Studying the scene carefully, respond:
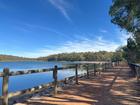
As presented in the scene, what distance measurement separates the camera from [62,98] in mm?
9711

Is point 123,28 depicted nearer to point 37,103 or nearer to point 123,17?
point 123,17

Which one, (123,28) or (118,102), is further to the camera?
(123,28)

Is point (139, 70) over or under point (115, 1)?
under

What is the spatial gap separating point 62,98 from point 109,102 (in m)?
1.77

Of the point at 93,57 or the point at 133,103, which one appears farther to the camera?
the point at 93,57

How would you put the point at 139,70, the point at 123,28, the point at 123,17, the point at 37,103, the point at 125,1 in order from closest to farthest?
the point at 37,103
the point at 139,70
the point at 125,1
the point at 123,17
the point at 123,28

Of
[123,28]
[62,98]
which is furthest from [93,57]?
[62,98]

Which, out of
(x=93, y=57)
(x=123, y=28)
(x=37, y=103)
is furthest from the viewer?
(x=93, y=57)

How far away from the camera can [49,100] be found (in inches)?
365

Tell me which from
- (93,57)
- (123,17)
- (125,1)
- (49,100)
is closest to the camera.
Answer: (49,100)

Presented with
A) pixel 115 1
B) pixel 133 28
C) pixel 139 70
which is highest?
pixel 115 1

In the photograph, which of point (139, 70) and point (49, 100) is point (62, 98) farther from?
point (139, 70)

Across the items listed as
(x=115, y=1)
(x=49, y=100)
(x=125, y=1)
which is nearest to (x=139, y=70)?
(x=125, y=1)

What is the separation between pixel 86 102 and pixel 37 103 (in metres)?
1.67
